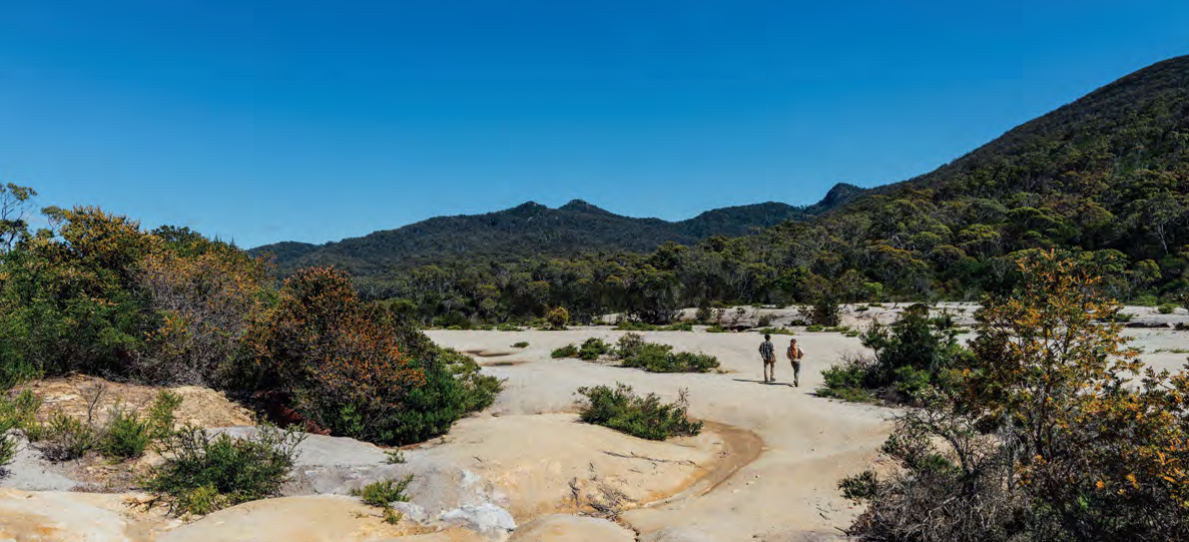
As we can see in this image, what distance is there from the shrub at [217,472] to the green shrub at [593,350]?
1346 cm

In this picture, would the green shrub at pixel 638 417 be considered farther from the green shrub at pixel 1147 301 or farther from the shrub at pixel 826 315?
the green shrub at pixel 1147 301

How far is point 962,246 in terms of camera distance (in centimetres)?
4275

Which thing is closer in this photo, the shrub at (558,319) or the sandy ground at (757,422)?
the sandy ground at (757,422)

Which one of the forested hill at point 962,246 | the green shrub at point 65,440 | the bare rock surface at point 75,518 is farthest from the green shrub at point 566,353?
the bare rock surface at point 75,518

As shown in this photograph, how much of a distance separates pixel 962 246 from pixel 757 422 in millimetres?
41295

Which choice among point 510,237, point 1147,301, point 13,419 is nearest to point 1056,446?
point 13,419

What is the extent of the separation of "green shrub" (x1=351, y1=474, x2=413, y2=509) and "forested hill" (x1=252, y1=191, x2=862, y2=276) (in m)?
126

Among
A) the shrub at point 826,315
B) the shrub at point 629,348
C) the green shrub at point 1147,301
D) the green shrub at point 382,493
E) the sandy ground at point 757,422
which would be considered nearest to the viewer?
the green shrub at point 382,493

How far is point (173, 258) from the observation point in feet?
39.2

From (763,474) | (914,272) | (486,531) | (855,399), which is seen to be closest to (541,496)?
(486,531)

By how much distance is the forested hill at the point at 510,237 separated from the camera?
484 ft

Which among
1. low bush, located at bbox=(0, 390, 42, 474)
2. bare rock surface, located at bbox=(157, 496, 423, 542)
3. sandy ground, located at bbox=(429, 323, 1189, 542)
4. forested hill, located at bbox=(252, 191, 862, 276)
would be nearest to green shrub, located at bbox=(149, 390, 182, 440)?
low bush, located at bbox=(0, 390, 42, 474)

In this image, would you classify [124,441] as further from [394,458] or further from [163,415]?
[394,458]

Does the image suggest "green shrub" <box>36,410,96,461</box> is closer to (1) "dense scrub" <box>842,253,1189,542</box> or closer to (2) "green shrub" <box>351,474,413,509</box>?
(2) "green shrub" <box>351,474,413,509</box>
